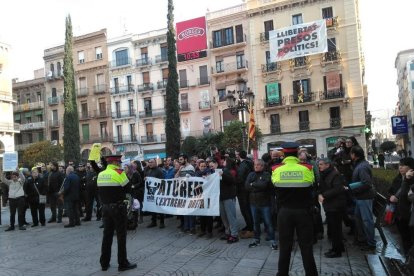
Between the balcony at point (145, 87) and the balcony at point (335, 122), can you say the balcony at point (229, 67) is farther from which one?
the balcony at point (335, 122)

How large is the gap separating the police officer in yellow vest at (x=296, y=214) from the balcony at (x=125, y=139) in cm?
4063

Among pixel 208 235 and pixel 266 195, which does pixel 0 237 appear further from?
pixel 266 195

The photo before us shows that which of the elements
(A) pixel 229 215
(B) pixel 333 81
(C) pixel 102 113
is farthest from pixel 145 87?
(A) pixel 229 215

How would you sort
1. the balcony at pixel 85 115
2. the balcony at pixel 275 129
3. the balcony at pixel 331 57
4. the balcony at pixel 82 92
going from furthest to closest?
the balcony at pixel 82 92 → the balcony at pixel 85 115 → the balcony at pixel 275 129 → the balcony at pixel 331 57

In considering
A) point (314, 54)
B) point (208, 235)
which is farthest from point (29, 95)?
point (208, 235)

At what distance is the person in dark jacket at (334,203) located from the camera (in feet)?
21.4

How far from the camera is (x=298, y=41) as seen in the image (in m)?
33.3

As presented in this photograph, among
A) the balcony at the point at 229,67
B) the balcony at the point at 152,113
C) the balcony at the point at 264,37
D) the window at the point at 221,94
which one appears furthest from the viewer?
the balcony at the point at 152,113

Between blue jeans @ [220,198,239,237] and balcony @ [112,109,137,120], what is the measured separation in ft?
124

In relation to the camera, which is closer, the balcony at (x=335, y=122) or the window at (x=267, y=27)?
the balcony at (x=335, y=122)

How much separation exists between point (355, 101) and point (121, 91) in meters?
25.8

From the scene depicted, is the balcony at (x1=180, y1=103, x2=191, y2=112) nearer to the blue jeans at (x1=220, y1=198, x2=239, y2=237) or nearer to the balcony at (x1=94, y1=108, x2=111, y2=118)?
the balcony at (x1=94, y1=108, x2=111, y2=118)

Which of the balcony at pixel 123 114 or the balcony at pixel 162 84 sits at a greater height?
the balcony at pixel 162 84

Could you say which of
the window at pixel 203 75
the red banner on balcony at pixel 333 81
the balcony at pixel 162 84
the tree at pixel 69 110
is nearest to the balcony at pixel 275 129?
the red banner on balcony at pixel 333 81
